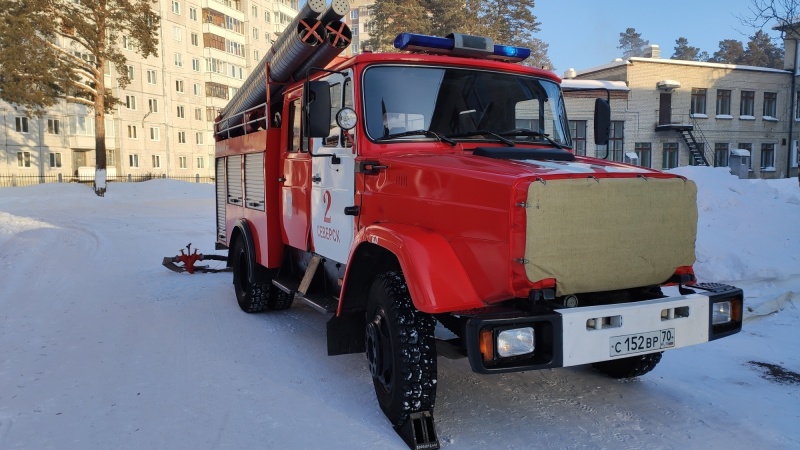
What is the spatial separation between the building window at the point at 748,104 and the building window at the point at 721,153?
2.10 meters

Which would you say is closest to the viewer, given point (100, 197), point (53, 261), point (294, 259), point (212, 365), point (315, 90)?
point (315, 90)

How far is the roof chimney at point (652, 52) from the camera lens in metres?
34.2

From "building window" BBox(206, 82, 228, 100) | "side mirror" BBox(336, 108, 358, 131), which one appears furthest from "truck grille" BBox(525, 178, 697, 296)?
"building window" BBox(206, 82, 228, 100)

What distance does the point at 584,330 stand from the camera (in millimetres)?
3180

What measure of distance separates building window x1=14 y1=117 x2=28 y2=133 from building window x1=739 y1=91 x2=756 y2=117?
45366mm

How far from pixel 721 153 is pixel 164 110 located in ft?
133

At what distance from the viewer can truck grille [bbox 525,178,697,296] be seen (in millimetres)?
3188

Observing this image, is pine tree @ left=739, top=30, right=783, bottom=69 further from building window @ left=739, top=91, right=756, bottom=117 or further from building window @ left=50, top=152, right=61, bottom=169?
building window @ left=50, top=152, right=61, bottom=169

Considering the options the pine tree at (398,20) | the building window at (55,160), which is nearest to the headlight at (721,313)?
the pine tree at (398,20)

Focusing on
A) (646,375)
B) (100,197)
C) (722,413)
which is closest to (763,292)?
(646,375)

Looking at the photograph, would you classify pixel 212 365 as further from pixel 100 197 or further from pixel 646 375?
pixel 100 197

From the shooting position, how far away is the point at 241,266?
732 cm

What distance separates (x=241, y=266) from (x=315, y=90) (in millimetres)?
3508

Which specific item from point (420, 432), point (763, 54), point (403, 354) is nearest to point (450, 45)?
point (403, 354)
